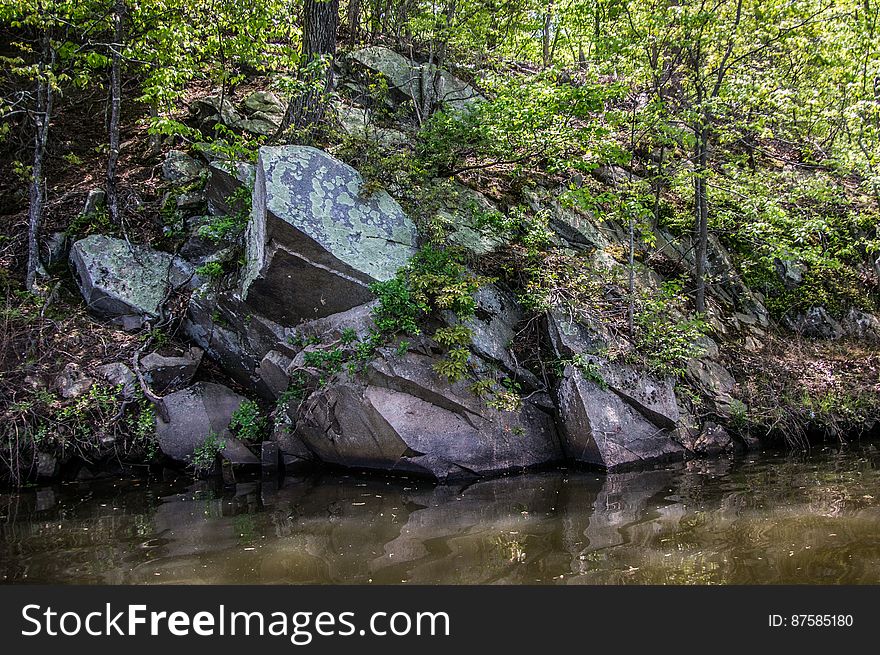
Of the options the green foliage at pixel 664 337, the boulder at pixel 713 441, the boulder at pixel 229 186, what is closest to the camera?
the boulder at pixel 713 441

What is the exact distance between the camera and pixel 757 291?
463 inches

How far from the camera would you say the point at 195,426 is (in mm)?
8258

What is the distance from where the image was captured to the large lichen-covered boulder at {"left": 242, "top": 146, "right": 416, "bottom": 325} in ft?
27.1

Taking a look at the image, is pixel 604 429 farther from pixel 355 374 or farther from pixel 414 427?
pixel 355 374

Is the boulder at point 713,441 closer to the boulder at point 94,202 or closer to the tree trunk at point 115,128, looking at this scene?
the tree trunk at point 115,128

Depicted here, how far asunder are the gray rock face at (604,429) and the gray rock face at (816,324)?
15.7ft

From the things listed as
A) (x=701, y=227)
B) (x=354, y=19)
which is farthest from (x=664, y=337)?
(x=354, y=19)

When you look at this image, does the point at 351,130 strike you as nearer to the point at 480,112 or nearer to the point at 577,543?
the point at 480,112

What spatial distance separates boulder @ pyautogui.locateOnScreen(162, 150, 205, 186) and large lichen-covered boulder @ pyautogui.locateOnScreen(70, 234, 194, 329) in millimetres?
1624

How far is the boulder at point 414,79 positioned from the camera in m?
13.1

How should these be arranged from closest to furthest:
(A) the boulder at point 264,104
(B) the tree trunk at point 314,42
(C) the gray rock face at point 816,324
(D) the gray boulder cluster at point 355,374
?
(D) the gray boulder cluster at point 355,374, (B) the tree trunk at point 314,42, (C) the gray rock face at point 816,324, (A) the boulder at point 264,104

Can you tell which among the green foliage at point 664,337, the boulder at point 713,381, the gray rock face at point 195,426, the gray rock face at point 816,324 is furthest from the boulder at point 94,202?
the gray rock face at point 816,324

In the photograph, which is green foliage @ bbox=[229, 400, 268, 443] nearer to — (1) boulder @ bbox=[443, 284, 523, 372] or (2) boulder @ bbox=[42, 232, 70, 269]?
(1) boulder @ bbox=[443, 284, 523, 372]

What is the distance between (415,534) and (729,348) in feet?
22.9
